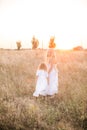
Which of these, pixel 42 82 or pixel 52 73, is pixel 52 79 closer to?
pixel 52 73

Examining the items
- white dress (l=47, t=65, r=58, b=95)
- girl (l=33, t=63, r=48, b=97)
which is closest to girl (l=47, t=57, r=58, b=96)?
white dress (l=47, t=65, r=58, b=95)

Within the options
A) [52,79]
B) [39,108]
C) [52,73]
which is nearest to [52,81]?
[52,79]

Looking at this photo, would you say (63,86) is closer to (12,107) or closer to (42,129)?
(12,107)

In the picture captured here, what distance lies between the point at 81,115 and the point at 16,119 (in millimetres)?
1590

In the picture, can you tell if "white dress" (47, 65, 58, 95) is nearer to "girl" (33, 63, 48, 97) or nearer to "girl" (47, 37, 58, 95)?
"girl" (47, 37, 58, 95)

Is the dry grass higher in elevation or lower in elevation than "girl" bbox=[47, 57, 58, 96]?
lower

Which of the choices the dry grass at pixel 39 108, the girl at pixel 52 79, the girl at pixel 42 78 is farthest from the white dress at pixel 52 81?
the dry grass at pixel 39 108

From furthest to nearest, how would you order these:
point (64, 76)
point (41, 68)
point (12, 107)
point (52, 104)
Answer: point (64, 76)
point (41, 68)
point (52, 104)
point (12, 107)

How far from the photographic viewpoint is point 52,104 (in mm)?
8578

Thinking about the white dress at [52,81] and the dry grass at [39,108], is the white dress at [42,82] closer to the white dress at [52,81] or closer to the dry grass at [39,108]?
the white dress at [52,81]

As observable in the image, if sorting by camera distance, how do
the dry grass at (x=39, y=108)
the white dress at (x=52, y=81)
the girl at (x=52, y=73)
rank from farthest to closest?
the white dress at (x=52, y=81) → the girl at (x=52, y=73) → the dry grass at (x=39, y=108)

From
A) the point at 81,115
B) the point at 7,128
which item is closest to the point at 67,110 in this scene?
the point at 81,115

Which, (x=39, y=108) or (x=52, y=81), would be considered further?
(x=52, y=81)

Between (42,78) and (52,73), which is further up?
(52,73)
